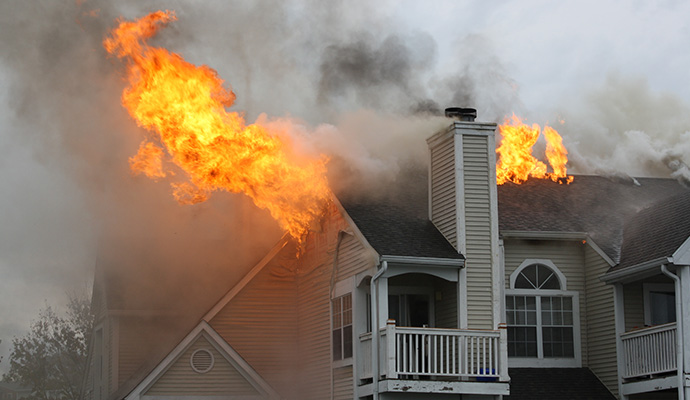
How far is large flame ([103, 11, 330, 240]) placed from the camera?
22.4m

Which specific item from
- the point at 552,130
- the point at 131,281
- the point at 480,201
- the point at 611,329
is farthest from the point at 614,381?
the point at 131,281

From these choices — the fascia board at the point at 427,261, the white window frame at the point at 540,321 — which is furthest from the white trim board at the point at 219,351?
the white window frame at the point at 540,321

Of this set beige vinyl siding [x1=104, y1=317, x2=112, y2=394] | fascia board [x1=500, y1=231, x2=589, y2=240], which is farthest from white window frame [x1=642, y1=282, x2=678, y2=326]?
beige vinyl siding [x1=104, y1=317, x2=112, y2=394]

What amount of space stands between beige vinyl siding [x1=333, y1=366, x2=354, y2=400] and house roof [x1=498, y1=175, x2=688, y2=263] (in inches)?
192

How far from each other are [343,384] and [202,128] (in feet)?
21.7

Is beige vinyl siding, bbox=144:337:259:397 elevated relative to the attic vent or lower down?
lower down

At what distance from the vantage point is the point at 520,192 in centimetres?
2528

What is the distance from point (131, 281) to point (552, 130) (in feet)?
40.1

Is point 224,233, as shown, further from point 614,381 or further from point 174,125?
point 614,381

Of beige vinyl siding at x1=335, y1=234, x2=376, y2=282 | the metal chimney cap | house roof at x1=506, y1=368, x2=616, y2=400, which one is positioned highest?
the metal chimney cap

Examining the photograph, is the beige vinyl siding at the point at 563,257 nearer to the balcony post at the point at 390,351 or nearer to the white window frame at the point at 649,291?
the white window frame at the point at 649,291

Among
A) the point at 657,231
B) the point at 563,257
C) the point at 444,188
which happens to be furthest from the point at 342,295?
the point at 657,231

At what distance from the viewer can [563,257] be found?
23.8m

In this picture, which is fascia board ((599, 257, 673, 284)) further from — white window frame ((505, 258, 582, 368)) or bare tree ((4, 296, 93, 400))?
bare tree ((4, 296, 93, 400))
